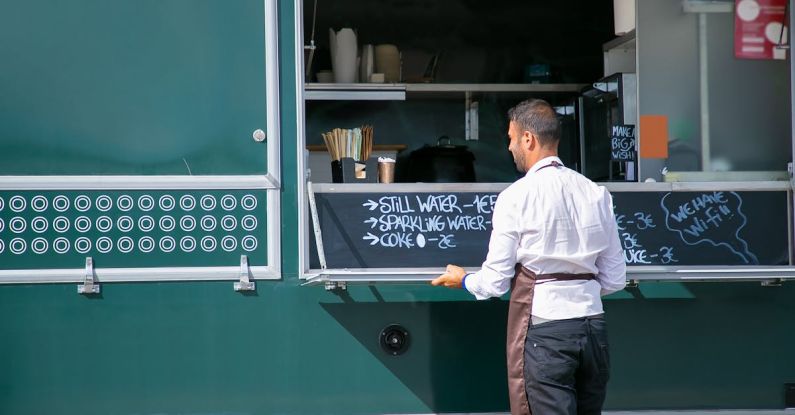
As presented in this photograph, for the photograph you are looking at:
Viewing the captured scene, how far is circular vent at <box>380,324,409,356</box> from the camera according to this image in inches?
176

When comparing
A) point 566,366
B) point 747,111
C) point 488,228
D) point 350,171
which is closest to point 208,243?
point 350,171

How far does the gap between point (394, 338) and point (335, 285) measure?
0.37 metres

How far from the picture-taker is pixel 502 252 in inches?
136

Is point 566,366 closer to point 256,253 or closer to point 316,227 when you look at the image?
point 316,227

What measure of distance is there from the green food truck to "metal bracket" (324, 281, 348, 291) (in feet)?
0.09

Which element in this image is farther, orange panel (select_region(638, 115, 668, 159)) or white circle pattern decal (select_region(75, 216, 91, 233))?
orange panel (select_region(638, 115, 668, 159))

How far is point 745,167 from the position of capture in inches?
189

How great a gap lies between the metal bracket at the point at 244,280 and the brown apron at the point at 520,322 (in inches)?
49.8

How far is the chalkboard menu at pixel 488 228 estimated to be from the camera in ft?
14.4

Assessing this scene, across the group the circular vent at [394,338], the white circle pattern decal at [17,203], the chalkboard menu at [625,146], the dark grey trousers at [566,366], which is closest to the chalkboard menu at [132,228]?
the white circle pattern decal at [17,203]

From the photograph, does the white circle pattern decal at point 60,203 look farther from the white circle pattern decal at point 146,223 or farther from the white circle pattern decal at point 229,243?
the white circle pattern decal at point 229,243

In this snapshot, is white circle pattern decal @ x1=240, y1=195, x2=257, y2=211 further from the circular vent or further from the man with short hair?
the man with short hair

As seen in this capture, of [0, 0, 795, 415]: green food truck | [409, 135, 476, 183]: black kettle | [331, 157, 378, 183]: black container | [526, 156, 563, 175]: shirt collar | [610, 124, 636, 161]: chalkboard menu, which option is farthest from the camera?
[409, 135, 476, 183]: black kettle

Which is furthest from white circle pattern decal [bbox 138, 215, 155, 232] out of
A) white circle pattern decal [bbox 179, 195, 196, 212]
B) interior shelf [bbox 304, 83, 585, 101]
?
interior shelf [bbox 304, 83, 585, 101]
